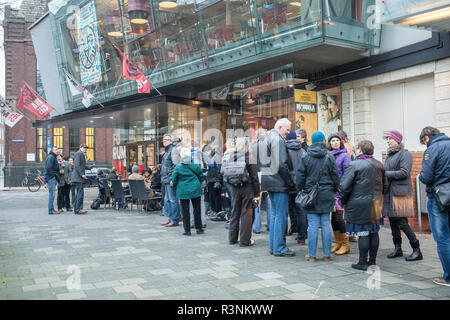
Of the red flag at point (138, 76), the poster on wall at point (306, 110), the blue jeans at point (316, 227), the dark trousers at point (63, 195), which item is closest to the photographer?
the blue jeans at point (316, 227)

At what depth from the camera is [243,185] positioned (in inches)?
287

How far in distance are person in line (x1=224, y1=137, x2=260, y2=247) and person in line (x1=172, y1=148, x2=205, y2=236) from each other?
132cm

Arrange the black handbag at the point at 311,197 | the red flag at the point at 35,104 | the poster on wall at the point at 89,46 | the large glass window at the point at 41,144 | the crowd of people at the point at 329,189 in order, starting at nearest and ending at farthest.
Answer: the crowd of people at the point at 329,189 < the black handbag at the point at 311,197 < the red flag at the point at 35,104 < the poster on wall at the point at 89,46 < the large glass window at the point at 41,144

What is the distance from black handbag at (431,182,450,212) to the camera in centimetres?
477

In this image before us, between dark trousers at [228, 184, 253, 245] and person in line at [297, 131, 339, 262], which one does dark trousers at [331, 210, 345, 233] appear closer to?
person in line at [297, 131, 339, 262]

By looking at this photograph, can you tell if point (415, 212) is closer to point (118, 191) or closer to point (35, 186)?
point (118, 191)

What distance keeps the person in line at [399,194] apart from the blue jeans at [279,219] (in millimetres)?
1551

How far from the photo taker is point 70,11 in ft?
67.7

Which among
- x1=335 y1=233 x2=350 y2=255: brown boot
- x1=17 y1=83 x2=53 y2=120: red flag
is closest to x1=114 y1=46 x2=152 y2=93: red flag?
x1=17 y1=83 x2=53 y2=120: red flag

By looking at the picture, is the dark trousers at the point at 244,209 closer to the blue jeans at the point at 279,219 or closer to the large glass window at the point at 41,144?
the blue jeans at the point at 279,219

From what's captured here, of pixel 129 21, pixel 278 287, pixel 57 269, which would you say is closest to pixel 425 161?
pixel 278 287

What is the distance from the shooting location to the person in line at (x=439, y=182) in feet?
16.0

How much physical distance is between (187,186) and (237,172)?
1.70 metres

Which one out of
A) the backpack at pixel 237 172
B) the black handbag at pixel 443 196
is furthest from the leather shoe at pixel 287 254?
the black handbag at pixel 443 196
